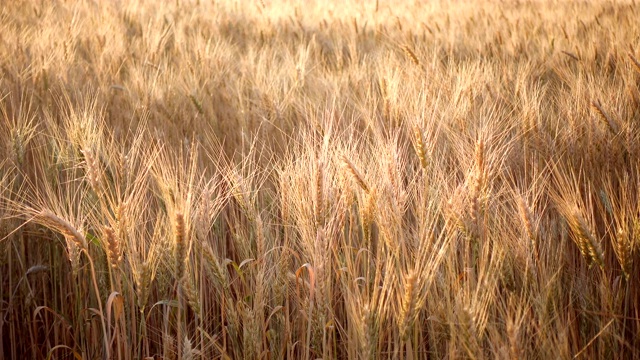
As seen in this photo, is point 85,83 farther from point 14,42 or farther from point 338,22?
point 338,22

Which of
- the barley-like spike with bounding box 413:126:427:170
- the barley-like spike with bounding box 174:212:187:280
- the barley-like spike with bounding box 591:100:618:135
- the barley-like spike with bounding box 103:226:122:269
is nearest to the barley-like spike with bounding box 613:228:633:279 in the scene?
the barley-like spike with bounding box 413:126:427:170

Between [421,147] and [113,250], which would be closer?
[113,250]

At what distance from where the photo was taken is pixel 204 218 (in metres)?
1.24

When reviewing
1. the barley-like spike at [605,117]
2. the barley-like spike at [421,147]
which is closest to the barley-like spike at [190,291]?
the barley-like spike at [421,147]

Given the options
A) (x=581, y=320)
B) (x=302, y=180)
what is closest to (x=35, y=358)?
(x=302, y=180)

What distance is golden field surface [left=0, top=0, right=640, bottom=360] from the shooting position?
1.12m

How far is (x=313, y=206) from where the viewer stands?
1.25 m

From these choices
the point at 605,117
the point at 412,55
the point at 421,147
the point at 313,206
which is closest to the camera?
the point at 313,206

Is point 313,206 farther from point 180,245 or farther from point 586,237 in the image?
point 586,237

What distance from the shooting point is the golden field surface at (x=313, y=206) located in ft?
3.67

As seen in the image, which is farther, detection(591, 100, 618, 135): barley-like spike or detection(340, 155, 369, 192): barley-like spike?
detection(591, 100, 618, 135): barley-like spike

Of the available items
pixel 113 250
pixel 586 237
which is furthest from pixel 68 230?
pixel 586 237

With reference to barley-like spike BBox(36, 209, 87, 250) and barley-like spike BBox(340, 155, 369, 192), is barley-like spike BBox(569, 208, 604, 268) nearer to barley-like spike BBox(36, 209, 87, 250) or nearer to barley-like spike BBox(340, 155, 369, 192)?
barley-like spike BBox(340, 155, 369, 192)

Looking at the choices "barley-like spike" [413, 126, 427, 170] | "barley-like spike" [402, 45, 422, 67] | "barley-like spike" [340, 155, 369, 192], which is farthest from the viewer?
"barley-like spike" [402, 45, 422, 67]
